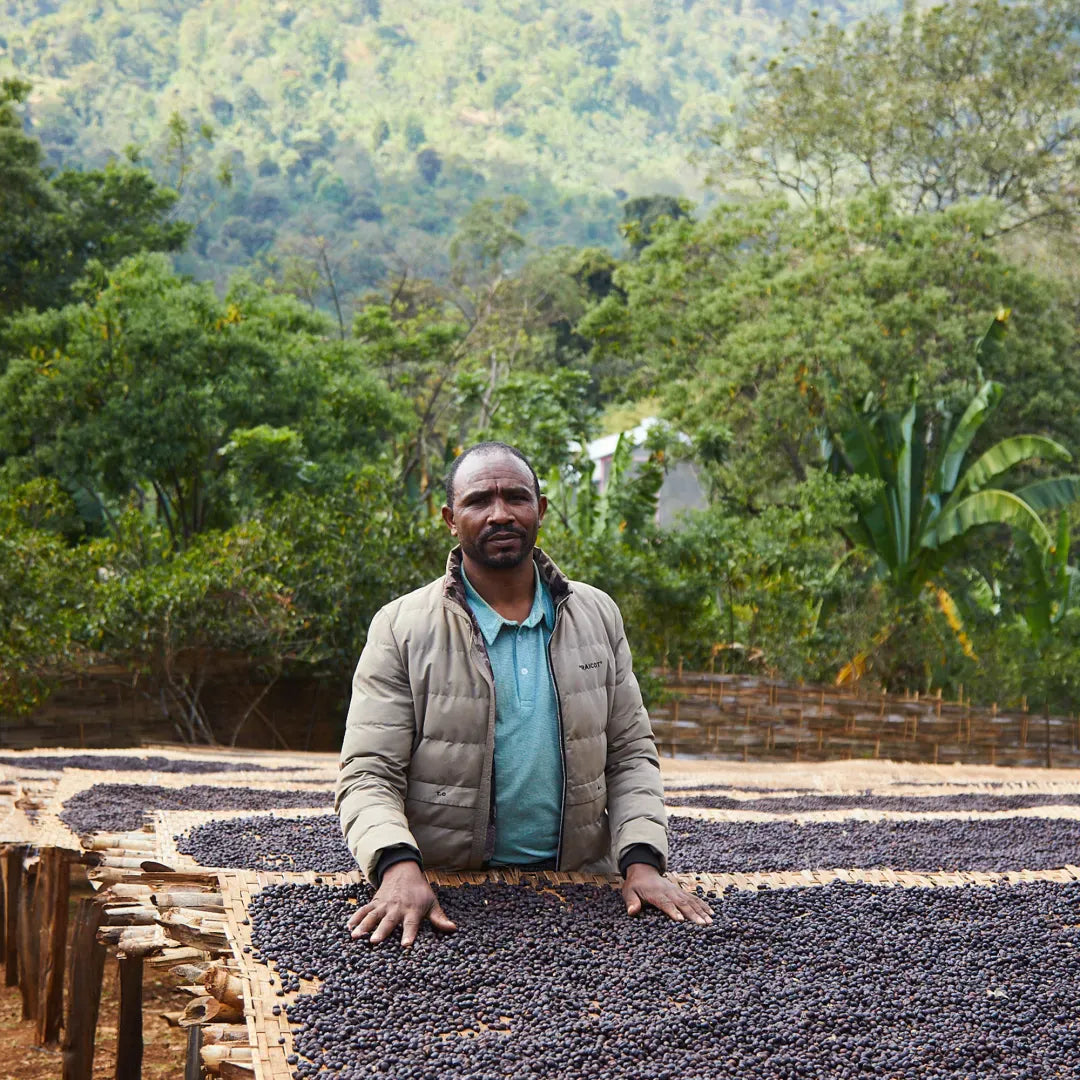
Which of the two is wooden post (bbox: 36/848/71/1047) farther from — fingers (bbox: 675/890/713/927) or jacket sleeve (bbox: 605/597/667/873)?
fingers (bbox: 675/890/713/927)

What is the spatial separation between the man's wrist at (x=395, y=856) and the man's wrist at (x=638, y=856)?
487 mm

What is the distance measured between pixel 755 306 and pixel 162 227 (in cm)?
856

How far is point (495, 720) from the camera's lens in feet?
9.25

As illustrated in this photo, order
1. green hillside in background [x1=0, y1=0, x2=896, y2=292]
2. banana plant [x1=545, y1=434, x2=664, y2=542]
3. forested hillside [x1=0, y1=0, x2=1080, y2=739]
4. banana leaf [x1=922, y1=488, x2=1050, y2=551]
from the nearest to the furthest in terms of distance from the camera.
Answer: forested hillside [x1=0, y1=0, x2=1080, y2=739], banana leaf [x1=922, y1=488, x2=1050, y2=551], banana plant [x1=545, y1=434, x2=664, y2=542], green hillside in background [x1=0, y1=0, x2=896, y2=292]

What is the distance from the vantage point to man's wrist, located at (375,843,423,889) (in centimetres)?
267

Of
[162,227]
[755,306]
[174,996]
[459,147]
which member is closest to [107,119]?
[459,147]

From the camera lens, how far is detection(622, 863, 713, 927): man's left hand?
282cm

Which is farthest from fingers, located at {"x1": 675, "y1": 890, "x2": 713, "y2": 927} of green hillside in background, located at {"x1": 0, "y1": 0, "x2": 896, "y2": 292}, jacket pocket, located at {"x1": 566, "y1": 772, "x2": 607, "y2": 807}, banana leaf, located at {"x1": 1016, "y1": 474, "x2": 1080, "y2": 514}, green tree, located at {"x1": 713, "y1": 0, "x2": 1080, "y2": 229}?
green hillside in background, located at {"x1": 0, "y1": 0, "x2": 896, "y2": 292}

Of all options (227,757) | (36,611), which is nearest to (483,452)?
(227,757)

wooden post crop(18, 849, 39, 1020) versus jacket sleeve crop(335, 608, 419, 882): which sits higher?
jacket sleeve crop(335, 608, 419, 882)

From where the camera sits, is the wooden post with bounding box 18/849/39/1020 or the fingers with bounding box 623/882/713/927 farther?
the wooden post with bounding box 18/849/39/1020

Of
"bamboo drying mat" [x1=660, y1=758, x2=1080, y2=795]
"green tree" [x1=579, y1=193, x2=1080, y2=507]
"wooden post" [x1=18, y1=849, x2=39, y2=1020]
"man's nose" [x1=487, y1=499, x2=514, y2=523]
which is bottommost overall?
"wooden post" [x1=18, y1=849, x2=39, y2=1020]

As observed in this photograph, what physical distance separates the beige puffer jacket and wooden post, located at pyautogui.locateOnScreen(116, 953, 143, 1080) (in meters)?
1.83

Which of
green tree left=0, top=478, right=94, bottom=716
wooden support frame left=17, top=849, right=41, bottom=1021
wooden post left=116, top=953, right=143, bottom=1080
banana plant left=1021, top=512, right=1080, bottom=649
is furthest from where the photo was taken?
banana plant left=1021, top=512, right=1080, bottom=649
